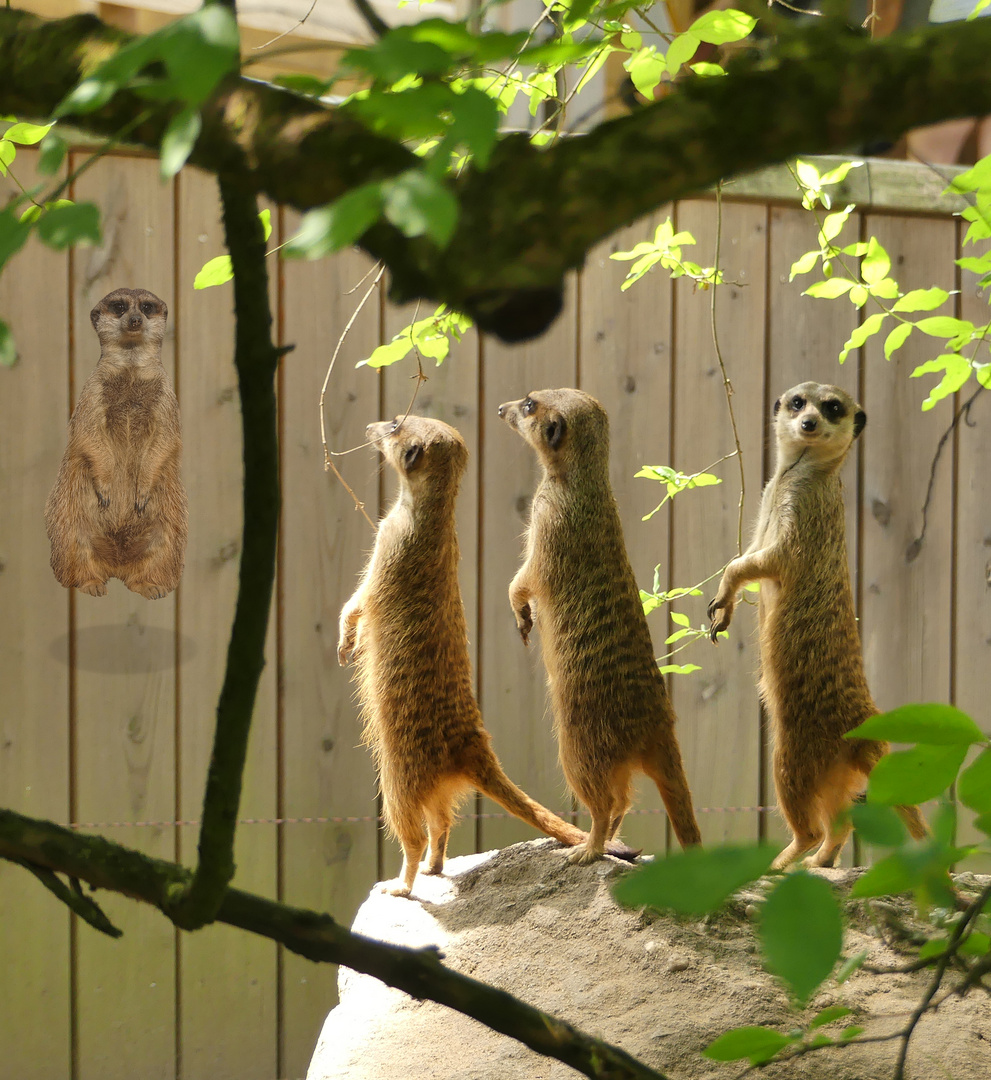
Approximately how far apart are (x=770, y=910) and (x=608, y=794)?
139 centimetres

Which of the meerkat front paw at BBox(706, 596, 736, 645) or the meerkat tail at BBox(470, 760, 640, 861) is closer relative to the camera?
the meerkat front paw at BBox(706, 596, 736, 645)

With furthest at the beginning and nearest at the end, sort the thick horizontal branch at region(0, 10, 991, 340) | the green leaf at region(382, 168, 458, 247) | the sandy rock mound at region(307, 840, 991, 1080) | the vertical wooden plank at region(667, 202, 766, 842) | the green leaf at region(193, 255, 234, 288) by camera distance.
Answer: the vertical wooden plank at region(667, 202, 766, 842), the green leaf at region(193, 255, 234, 288), the sandy rock mound at region(307, 840, 991, 1080), the thick horizontal branch at region(0, 10, 991, 340), the green leaf at region(382, 168, 458, 247)

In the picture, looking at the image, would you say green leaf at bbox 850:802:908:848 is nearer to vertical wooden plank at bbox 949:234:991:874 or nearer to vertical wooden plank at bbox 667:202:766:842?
vertical wooden plank at bbox 667:202:766:842

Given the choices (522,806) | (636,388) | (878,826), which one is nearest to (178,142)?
(878,826)

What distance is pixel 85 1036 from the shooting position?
2.69m

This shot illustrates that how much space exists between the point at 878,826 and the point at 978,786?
67 millimetres

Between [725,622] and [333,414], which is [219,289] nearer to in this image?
[333,414]

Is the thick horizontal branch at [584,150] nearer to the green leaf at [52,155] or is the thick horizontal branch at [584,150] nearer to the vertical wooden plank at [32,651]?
the green leaf at [52,155]

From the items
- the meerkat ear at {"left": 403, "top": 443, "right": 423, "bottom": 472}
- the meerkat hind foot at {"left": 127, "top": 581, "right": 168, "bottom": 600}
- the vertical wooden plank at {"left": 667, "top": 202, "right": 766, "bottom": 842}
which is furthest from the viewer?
the vertical wooden plank at {"left": 667, "top": 202, "right": 766, "bottom": 842}

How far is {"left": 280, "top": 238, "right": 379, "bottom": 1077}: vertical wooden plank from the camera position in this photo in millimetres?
2773

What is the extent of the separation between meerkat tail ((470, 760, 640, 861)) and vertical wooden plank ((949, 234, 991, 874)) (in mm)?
1800

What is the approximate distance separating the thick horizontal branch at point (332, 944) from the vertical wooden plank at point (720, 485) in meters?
2.34

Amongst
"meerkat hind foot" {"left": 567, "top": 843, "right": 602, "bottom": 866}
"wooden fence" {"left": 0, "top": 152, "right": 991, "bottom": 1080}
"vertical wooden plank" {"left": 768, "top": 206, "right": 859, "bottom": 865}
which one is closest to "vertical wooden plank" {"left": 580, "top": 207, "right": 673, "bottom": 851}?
"wooden fence" {"left": 0, "top": 152, "right": 991, "bottom": 1080}

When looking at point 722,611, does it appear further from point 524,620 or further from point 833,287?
point 833,287
